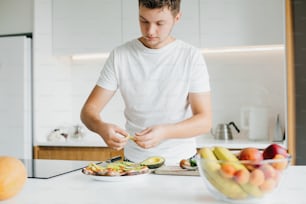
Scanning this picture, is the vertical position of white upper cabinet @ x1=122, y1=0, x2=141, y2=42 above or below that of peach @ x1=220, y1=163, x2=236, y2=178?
above

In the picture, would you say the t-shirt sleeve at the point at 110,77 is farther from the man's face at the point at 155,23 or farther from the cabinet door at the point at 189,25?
the cabinet door at the point at 189,25

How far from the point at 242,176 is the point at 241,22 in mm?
2080

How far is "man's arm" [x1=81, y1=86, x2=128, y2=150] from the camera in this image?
4.54 ft

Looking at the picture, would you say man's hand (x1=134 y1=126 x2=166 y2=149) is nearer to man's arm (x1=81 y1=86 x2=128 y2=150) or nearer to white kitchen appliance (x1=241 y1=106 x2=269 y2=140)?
man's arm (x1=81 y1=86 x2=128 y2=150)

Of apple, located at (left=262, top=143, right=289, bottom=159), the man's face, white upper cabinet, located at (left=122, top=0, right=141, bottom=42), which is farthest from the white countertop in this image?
apple, located at (left=262, top=143, right=289, bottom=159)

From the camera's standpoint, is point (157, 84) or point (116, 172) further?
point (157, 84)

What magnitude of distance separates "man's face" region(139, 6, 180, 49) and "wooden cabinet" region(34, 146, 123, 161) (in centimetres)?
137

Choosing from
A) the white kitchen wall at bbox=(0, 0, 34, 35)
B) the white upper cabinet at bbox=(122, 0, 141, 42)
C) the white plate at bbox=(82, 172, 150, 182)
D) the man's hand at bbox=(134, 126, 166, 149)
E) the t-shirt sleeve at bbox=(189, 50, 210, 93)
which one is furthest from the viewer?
the white kitchen wall at bbox=(0, 0, 34, 35)

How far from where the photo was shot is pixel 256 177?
0.89 m

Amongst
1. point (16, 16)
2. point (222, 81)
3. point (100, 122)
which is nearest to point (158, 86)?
point (100, 122)

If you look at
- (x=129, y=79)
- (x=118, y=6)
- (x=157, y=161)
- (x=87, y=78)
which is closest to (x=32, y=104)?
(x=87, y=78)

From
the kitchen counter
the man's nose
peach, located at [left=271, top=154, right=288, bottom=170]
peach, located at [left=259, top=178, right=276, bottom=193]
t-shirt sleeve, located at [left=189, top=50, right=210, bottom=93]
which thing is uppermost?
the man's nose

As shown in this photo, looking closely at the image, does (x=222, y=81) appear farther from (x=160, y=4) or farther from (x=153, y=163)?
(x=153, y=163)

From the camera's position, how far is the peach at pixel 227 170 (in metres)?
0.88
